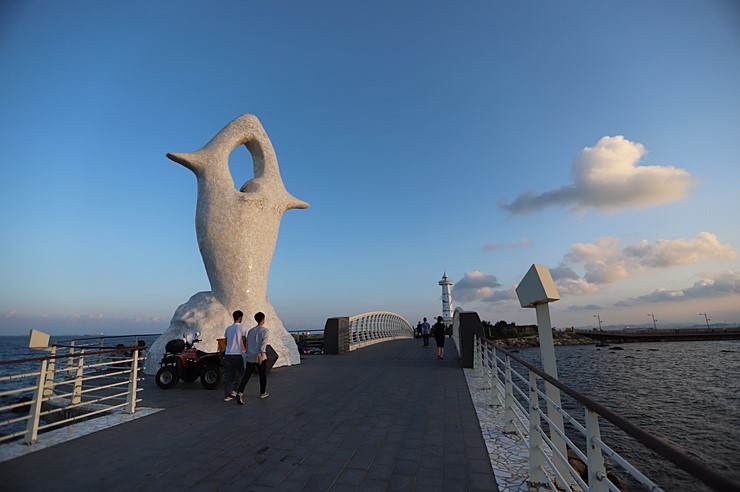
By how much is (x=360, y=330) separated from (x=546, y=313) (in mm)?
14078

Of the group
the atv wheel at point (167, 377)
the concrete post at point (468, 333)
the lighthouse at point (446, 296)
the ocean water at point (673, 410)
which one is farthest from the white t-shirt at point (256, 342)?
the lighthouse at point (446, 296)

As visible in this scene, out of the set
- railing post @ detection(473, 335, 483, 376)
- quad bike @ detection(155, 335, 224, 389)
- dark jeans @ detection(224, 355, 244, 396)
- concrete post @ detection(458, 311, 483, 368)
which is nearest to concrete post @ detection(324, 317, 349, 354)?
concrete post @ detection(458, 311, 483, 368)

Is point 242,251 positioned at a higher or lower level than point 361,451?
higher

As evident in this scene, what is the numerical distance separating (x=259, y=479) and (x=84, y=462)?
1808 millimetres

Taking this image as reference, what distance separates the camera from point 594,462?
208 centimetres

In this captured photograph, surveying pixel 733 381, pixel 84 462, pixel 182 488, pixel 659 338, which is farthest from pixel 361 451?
pixel 659 338

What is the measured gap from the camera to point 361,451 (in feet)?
12.1

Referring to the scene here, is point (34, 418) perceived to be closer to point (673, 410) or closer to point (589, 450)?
point (589, 450)

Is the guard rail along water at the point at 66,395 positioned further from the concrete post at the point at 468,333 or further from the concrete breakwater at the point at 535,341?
the concrete breakwater at the point at 535,341

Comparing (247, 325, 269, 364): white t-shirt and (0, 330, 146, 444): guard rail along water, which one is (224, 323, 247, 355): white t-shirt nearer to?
(247, 325, 269, 364): white t-shirt

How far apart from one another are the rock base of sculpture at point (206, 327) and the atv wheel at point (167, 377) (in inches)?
49.3

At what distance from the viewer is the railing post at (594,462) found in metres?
2.03

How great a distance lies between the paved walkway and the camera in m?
Answer: 3.06

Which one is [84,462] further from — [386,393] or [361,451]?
[386,393]
